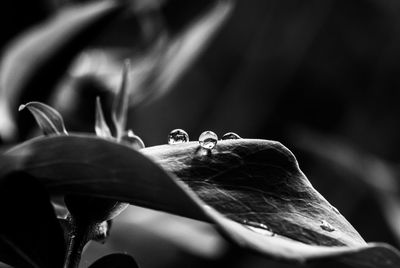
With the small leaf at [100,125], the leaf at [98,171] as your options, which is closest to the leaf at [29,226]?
the leaf at [98,171]

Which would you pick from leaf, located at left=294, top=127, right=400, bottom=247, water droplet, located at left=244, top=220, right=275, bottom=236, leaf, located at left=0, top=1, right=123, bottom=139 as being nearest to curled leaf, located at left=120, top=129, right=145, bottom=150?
water droplet, located at left=244, top=220, right=275, bottom=236

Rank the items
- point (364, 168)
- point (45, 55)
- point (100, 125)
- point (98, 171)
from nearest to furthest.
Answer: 1. point (98, 171)
2. point (100, 125)
3. point (45, 55)
4. point (364, 168)

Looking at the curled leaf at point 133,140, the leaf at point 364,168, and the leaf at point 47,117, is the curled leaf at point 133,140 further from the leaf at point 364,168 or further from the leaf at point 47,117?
the leaf at point 364,168

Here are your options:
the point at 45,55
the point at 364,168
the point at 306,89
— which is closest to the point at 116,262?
the point at 45,55

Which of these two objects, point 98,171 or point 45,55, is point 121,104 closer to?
point 98,171

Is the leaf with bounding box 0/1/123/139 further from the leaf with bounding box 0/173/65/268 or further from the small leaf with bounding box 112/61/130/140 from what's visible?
the leaf with bounding box 0/173/65/268

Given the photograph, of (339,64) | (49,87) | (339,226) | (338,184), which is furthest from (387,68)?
(339,226)
